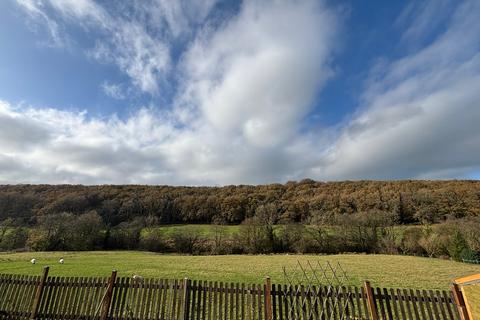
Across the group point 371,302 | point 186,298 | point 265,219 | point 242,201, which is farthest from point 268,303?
point 242,201

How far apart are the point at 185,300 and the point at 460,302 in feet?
27.6

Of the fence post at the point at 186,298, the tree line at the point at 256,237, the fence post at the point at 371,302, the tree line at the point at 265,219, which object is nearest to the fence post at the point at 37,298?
the fence post at the point at 186,298

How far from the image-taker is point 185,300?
→ 8.95 m

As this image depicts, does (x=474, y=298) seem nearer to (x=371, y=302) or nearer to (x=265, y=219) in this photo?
(x=371, y=302)

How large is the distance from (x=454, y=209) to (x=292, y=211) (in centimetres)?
4392

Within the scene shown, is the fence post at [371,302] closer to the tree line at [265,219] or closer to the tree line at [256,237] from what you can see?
the tree line at [265,219]

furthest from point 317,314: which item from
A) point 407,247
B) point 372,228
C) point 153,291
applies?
point 372,228

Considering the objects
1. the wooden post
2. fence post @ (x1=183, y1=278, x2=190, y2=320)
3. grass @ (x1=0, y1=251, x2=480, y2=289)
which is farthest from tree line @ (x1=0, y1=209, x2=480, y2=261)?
fence post @ (x1=183, y1=278, x2=190, y2=320)

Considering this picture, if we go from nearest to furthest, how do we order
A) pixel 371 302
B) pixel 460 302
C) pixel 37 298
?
pixel 460 302
pixel 371 302
pixel 37 298

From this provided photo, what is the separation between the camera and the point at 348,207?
87000mm

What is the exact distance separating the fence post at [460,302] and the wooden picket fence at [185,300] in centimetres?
3

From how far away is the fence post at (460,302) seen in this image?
25.3 ft

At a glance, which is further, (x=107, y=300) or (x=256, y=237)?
(x=256, y=237)

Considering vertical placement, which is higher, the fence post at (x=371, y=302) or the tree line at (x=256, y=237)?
the tree line at (x=256, y=237)
